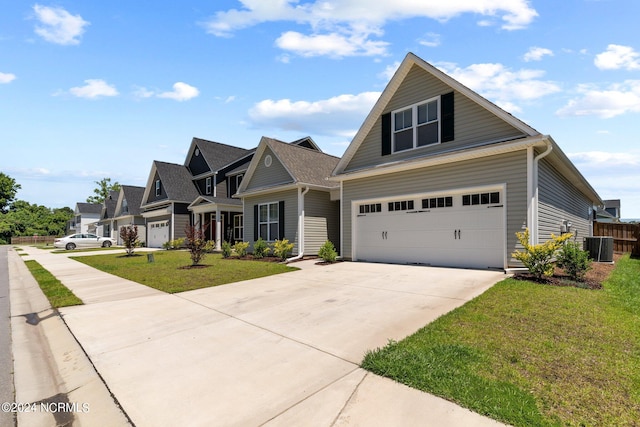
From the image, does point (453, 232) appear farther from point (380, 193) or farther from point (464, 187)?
point (380, 193)

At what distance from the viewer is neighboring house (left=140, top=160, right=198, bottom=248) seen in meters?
25.3

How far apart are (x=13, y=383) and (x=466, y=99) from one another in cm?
1198

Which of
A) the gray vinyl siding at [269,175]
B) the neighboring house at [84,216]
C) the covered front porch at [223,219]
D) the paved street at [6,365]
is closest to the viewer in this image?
the paved street at [6,365]

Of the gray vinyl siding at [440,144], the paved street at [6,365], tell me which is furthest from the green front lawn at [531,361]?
the gray vinyl siding at [440,144]

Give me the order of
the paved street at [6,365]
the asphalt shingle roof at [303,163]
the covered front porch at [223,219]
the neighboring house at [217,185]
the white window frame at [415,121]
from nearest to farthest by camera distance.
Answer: the paved street at [6,365] < the white window frame at [415,121] < the asphalt shingle roof at [303,163] < the covered front porch at [223,219] < the neighboring house at [217,185]

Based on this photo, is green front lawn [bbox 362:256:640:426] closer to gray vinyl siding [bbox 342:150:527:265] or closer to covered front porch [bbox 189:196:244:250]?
gray vinyl siding [bbox 342:150:527:265]

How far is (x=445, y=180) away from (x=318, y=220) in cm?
694

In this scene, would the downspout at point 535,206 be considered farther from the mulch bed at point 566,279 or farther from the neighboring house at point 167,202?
the neighboring house at point 167,202

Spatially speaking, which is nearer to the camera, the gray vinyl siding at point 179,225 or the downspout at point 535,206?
the downspout at point 535,206

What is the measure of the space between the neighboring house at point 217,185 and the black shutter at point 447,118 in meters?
→ 13.5

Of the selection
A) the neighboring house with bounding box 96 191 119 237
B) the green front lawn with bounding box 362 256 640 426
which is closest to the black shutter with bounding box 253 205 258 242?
the green front lawn with bounding box 362 256 640 426

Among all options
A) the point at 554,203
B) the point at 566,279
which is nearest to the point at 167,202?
the point at 554,203

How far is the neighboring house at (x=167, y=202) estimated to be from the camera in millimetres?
25281

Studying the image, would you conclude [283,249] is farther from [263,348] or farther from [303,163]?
[263,348]
